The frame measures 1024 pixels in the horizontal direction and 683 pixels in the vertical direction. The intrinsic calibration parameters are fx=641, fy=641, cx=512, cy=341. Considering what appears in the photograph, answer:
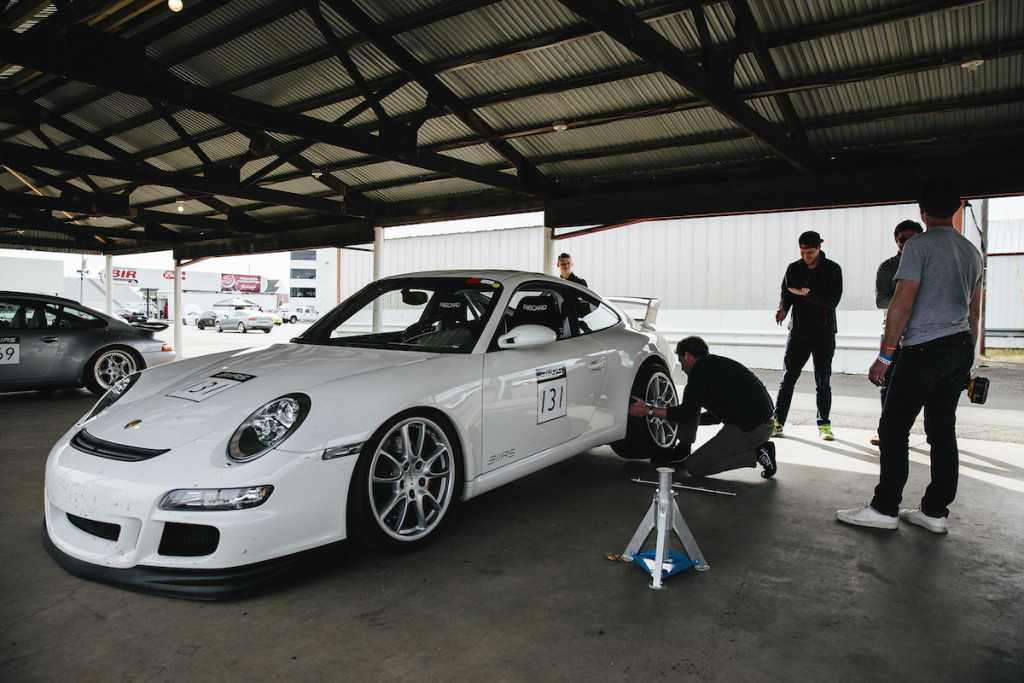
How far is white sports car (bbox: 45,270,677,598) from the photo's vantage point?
231cm

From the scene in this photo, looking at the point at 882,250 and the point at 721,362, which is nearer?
the point at 721,362

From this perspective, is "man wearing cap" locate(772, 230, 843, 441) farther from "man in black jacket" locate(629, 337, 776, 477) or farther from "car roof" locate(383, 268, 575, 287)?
"car roof" locate(383, 268, 575, 287)

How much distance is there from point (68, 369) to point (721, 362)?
718cm

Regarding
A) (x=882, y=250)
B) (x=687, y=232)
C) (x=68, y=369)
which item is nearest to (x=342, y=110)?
(x=68, y=369)

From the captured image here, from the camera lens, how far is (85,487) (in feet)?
7.91

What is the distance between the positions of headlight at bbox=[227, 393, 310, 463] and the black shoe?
3050 millimetres

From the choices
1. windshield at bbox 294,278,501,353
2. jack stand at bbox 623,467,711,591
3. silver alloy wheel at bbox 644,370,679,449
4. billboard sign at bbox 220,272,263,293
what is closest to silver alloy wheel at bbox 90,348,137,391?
windshield at bbox 294,278,501,353

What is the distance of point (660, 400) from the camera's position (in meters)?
4.61

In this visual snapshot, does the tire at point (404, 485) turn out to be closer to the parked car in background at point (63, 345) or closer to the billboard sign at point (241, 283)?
the parked car in background at point (63, 345)

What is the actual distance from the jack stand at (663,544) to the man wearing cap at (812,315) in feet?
10.1

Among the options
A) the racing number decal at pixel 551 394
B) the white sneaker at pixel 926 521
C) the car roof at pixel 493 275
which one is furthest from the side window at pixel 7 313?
the white sneaker at pixel 926 521

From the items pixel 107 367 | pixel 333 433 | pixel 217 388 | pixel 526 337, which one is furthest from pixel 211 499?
pixel 107 367

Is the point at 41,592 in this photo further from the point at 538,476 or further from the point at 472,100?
the point at 472,100

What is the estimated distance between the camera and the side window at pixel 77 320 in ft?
24.2
